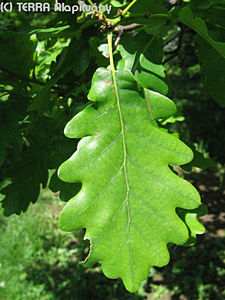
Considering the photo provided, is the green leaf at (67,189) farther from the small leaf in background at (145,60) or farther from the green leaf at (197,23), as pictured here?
the green leaf at (197,23)

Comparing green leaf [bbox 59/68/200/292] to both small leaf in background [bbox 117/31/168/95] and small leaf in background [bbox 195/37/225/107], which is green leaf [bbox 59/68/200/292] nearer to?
small leaf in background [bbox 117/31/168/95]

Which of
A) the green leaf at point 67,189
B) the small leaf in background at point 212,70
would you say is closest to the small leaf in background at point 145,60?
the small leaf in background at point 212,70

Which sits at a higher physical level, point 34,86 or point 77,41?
point 77,41

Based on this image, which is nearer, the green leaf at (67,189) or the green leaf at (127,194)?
the green leaf at (127,194)

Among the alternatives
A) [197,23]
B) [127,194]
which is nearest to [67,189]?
[127,194]

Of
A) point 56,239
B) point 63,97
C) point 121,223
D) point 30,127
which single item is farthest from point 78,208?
point 56,239

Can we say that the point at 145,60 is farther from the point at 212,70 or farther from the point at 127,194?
the point at 127,194

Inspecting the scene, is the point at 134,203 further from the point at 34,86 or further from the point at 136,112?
the point at 34,86

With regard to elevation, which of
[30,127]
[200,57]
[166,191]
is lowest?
[30,127]
